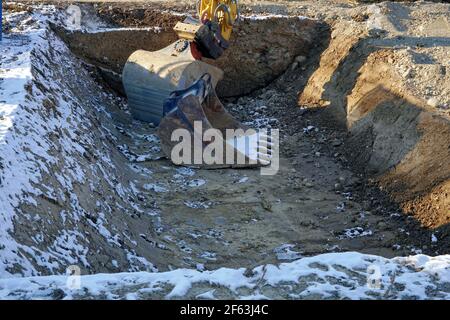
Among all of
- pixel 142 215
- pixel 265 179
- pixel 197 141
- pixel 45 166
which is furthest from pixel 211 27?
pixel 45 166

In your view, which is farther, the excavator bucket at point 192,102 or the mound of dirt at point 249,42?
the mound of dirt at point 249,42

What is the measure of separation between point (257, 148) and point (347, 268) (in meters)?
5.29

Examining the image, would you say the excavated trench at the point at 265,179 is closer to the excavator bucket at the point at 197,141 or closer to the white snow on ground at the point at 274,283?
the excavator bucket at the point at 197,141

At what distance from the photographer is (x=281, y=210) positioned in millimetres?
9227

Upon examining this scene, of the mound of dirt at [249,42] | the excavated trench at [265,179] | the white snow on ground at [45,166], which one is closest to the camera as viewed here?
the white snow on ground at [45,166]

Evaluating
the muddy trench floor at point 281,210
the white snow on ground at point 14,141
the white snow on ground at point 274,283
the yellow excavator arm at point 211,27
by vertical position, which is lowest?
the muddy trench floor at point 281,210

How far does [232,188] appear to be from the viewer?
979 cm

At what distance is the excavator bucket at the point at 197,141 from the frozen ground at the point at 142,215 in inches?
9.2

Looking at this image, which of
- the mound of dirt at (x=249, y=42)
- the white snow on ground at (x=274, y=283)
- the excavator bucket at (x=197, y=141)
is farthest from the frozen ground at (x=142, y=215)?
the mound of dirt at (x=249, y=42)

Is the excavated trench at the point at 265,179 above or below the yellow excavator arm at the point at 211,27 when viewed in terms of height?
below

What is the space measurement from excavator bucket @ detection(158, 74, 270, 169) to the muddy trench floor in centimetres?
18

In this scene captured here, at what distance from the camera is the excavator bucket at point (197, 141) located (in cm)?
1038

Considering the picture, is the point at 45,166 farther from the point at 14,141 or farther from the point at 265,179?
the point at 265,179

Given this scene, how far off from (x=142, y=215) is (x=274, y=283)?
361 cm
